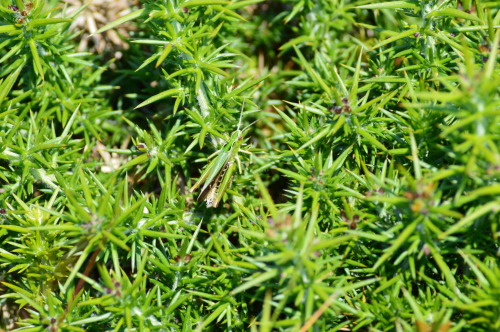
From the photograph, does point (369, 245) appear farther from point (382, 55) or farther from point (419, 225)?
point (382, 55)

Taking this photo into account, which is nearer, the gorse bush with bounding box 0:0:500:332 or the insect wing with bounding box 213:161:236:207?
the gorse bush with bounding box 0:0:500:332

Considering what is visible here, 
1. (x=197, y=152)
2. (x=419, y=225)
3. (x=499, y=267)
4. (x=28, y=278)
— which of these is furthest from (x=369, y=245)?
(x=28, y=278)

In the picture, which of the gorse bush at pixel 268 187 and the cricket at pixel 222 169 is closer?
the gorse bush at pixel 268 187

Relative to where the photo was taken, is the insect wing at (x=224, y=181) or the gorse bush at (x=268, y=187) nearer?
the gorse bush at (x=268, y=187)

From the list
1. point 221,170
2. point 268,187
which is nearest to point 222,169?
point 221,170

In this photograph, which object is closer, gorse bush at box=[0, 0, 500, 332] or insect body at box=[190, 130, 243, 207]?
gorse bush at box=[0, 0, 500, 332]

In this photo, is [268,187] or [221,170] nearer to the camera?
[221,170]

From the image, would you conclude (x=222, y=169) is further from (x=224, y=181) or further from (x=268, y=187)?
(x=268, y=187)

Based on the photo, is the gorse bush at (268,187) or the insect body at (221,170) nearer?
the gorse bush at (268,187)
